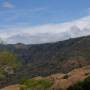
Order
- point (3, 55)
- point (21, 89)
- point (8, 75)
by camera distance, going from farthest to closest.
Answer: point (8, 75)
point (3, 55)
point (21, 89)

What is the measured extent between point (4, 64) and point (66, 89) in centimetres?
6942

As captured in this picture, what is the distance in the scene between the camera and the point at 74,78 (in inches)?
3059

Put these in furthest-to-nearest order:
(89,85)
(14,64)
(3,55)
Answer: (14,64)
(3,55)
(89,85)

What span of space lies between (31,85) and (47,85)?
3546mm

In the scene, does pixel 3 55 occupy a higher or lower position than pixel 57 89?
higher

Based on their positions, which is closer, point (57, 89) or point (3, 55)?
point (57, 89)

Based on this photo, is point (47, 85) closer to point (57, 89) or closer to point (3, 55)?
point (57, 89)

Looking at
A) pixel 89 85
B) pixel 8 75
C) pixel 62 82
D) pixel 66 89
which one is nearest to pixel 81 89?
pixel 89 85

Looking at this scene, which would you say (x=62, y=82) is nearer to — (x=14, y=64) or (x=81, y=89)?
(x=81, y=89)

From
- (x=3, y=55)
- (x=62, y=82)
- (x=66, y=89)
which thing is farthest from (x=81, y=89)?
(x=3, y=55)

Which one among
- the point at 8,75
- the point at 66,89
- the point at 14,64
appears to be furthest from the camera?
the point at 8,75

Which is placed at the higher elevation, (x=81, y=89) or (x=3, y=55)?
(x=3, y=55)

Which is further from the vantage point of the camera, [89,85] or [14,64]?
[14,64]

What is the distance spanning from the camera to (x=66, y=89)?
2753 inches
